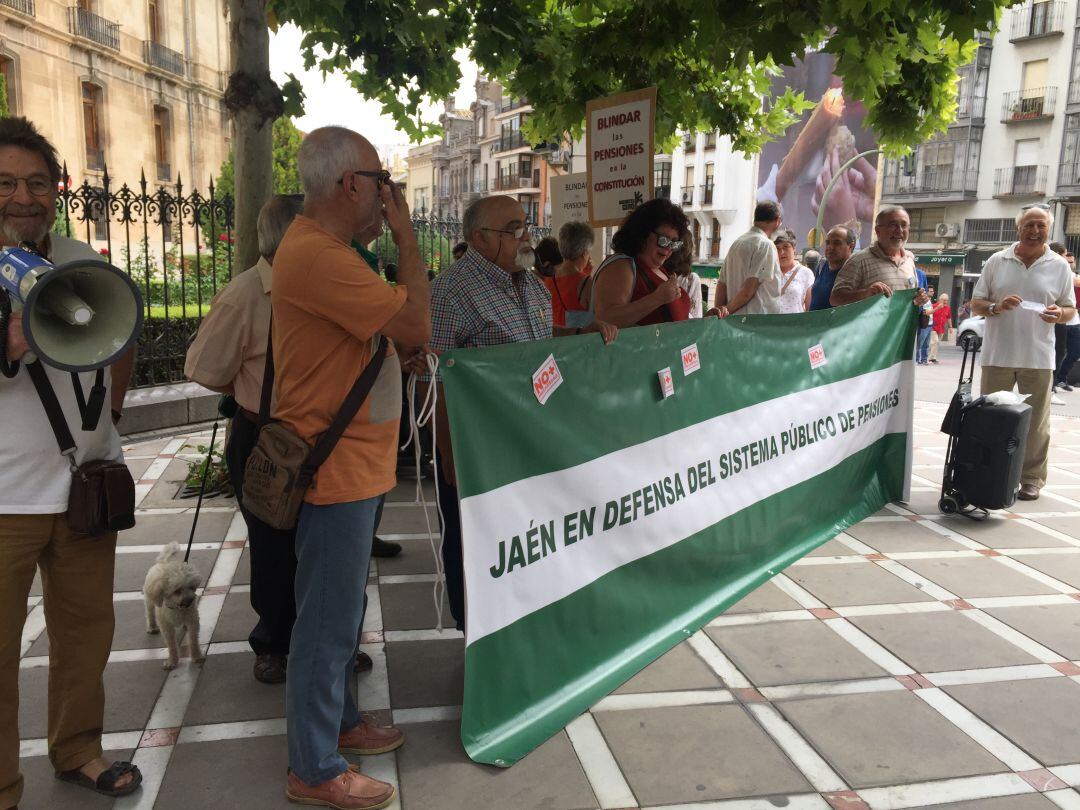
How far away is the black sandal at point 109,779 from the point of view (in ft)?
8.23

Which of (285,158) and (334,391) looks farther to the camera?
(285,158)

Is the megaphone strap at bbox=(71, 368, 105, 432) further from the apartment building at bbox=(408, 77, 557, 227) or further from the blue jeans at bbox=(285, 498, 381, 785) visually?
the apartment building at bbox=(408, 77, 557, 227)

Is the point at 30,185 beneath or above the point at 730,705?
above

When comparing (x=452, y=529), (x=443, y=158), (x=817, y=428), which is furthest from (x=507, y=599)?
(x=443, y=158)

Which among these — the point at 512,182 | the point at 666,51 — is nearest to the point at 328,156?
the point at 666,51

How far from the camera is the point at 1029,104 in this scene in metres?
40.2

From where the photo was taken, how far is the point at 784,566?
4.62m

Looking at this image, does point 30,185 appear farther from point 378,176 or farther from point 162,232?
point 162,232

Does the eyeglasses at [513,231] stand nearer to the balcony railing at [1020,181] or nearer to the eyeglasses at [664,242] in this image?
the eyeglasses at [664,242]

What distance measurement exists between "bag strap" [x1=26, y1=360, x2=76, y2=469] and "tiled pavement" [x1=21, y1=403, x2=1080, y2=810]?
1.14m

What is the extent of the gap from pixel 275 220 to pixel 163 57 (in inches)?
1312

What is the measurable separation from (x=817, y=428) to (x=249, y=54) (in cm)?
431

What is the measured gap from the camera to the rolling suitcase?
215 inches

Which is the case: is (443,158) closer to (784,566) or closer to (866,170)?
(866,170)
